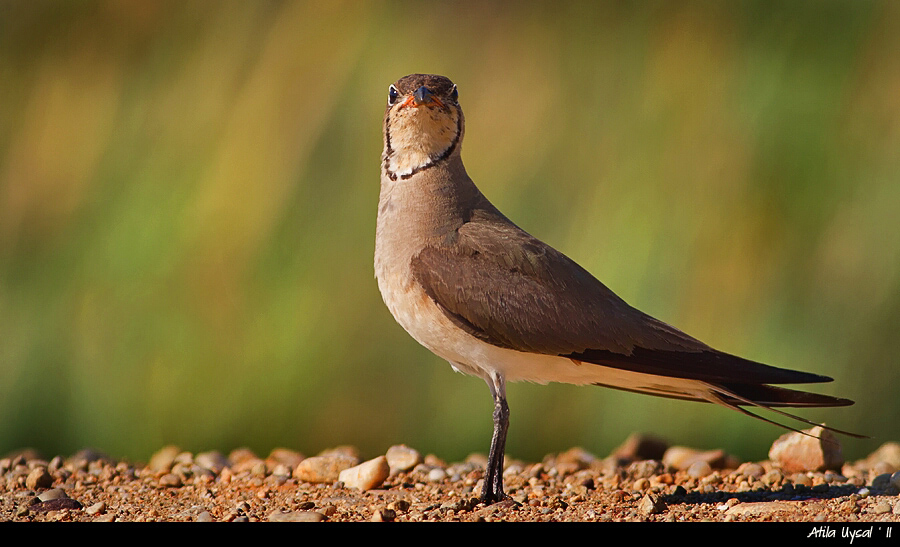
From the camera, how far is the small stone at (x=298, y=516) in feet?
13.8

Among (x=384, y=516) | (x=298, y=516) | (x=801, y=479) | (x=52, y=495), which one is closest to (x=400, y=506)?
(x=384, y=516)

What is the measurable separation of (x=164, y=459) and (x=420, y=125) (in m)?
2.76

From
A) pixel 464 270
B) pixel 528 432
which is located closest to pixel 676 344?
pixel 464 270

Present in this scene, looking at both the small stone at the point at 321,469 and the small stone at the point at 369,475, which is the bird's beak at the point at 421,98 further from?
the small stone at the point at 321,469

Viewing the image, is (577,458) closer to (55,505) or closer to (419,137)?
(419,137)

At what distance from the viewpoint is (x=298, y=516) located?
13.9 ft

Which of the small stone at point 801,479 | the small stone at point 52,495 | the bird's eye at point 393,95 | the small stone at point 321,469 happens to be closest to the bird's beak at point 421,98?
the bird's eye at point 393,95

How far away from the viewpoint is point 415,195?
192 inches

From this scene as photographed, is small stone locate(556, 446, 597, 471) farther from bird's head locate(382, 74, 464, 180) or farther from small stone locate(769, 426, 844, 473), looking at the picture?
bird's head locate(382, 74, 464, 180)

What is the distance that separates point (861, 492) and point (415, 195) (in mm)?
2649

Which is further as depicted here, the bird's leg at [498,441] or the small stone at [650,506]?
the bird's leg at [498,441]

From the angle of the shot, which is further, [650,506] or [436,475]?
[436,475]

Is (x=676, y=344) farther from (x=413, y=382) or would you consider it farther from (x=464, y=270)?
(x=413, y=382)

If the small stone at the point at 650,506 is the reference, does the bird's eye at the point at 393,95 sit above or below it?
above
